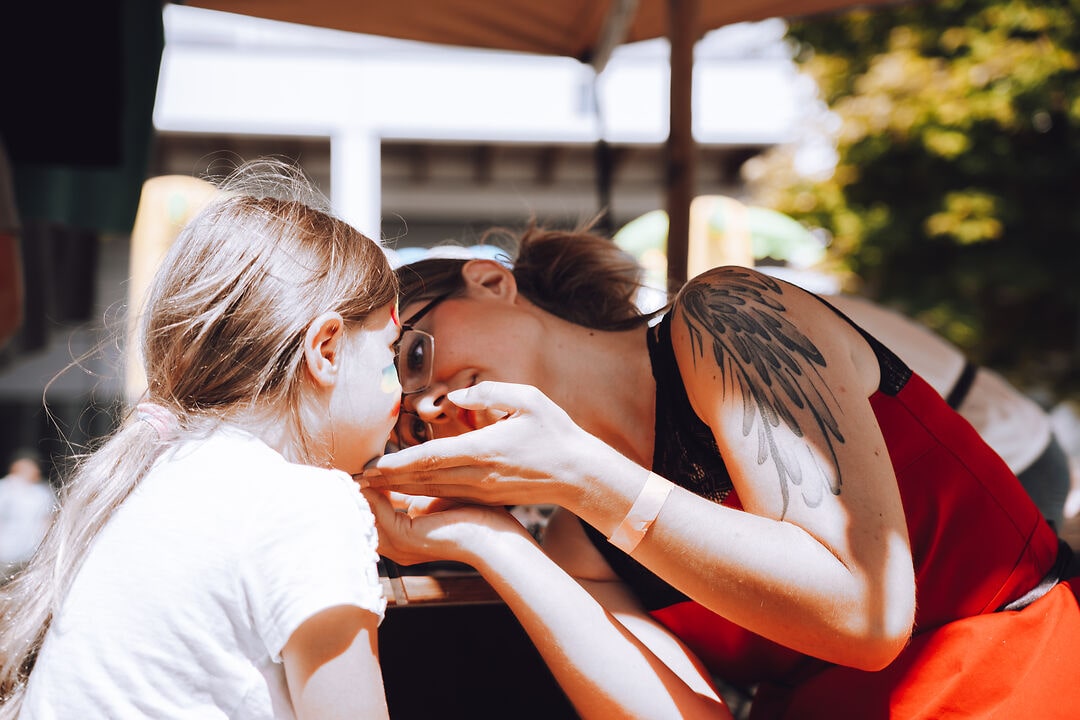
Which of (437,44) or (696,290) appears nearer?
(696,290)

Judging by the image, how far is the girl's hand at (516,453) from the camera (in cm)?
135

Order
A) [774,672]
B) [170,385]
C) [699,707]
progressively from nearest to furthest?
[170,385] < [699,707] < [774,672]

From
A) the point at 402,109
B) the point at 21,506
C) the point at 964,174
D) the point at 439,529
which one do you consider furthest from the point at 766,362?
the point at 402,109

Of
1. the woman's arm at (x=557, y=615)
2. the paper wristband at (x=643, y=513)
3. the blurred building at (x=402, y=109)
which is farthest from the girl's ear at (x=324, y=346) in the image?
the blurred building at (x=402, y=109)

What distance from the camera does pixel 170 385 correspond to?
140 cm

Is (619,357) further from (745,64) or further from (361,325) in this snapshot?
(745,64)

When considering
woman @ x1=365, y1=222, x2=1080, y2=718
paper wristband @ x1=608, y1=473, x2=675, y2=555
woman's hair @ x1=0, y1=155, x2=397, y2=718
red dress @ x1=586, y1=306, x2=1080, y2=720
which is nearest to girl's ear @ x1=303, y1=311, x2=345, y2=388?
woman's hair @ x1=0, y1=155, x2=397, y2=718

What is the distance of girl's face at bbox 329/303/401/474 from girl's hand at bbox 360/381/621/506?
0.09 meters

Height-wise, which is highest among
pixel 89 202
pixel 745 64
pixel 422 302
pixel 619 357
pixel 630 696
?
pixel 745 64

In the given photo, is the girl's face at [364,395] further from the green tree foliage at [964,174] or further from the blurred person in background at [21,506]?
the green tree foliage at [964,174]

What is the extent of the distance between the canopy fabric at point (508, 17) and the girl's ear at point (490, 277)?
1808mm

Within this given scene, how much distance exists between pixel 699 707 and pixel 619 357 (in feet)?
2.46

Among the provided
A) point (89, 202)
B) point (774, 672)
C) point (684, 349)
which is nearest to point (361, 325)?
point (684, 349)

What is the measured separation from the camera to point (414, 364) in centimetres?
174
